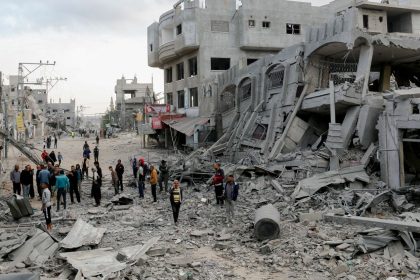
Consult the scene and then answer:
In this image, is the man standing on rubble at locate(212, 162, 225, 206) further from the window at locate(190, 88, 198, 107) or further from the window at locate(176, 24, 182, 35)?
the window at locate(176, 24, 182, 35)

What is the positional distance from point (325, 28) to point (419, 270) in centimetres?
1528

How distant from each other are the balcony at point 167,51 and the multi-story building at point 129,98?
40287 mm

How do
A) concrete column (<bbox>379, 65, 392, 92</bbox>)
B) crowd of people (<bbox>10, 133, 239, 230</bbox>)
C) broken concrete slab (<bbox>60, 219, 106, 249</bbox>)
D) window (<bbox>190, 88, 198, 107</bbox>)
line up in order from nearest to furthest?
broken concrete slab (<bbox>60, 219, 106, 249</bbox>) < crowd of people (<bbox>10, 133, 239, 230</bbox>) < concrete column (<bbox>379, 65, 392, 92</bbox>) < window (<bbox>190, 88, 198, 107</bbox>)

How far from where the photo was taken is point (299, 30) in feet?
129

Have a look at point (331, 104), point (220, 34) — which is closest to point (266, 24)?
point (220, 34)

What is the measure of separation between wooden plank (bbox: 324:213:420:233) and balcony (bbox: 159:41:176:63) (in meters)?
29.5

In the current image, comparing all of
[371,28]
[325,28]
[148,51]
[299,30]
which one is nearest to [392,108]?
[325,28]

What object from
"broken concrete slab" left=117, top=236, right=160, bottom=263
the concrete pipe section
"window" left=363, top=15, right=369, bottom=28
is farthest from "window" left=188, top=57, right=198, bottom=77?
"broken concrete slab" left=117, top=236, right=160, bottom=263

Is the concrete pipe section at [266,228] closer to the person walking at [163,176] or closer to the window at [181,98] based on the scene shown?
the person walking at [163,176]

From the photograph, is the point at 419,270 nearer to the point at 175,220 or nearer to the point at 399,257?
the point at 399,257

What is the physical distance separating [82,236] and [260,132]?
50.5 feet

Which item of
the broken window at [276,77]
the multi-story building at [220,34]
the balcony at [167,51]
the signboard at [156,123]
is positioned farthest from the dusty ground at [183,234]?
the balcony at [167,51]

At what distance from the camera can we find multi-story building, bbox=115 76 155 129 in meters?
81.1

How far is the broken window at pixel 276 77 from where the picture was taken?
24.7 metres
